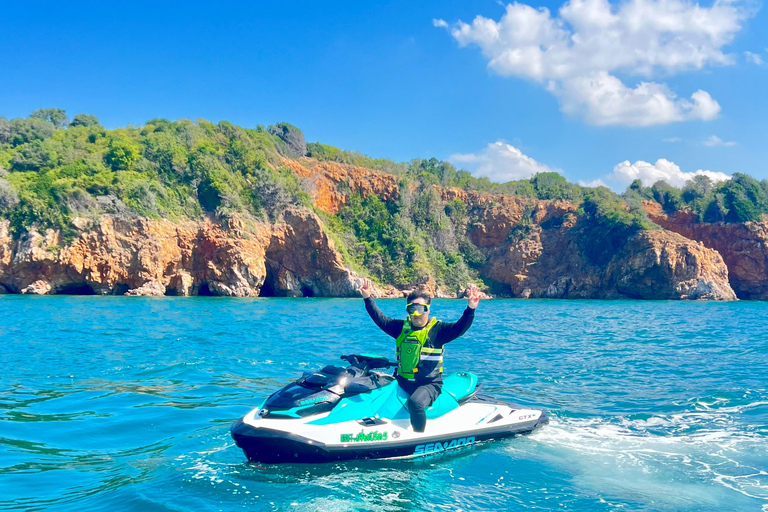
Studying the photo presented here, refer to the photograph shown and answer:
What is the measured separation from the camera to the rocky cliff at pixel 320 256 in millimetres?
37938

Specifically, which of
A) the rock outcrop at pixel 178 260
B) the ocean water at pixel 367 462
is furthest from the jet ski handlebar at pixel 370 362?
the rock outcrop at pixel 178 260

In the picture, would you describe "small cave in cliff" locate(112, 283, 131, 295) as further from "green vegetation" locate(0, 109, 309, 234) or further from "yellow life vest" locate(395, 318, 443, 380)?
"yellow life vest" locate(395, 318, 443, 380)

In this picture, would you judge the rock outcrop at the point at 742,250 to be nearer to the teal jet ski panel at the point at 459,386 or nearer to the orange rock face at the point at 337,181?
the orange rock face at the point at 337,181

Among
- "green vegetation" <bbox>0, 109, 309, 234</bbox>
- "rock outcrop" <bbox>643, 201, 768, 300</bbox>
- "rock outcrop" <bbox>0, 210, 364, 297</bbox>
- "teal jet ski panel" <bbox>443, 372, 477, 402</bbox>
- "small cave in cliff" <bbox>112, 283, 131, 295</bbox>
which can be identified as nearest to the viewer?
"teal jet ski panel" <bbox>443, 372, 477, 402</bbox>

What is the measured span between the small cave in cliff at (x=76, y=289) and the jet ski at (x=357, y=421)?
3865cm

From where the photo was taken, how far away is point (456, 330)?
6.10m

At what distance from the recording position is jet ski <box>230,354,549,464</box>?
5320 mm

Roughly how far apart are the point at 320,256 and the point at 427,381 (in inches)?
1657

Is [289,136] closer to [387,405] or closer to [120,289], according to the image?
[120,289]

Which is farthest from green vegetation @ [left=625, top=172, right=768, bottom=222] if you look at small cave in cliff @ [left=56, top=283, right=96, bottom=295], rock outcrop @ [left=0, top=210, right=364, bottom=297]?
small cave in cliff @ [left=56, top=283, right=96, bottom=295]

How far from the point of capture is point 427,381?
20.3 ft

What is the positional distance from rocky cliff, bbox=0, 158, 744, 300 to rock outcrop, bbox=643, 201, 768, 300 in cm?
58

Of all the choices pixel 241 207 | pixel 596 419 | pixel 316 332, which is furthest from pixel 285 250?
pixel 596 419

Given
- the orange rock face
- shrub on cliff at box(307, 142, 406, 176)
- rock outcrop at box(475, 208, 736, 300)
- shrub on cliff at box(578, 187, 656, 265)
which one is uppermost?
shrub on cliff at box(307, 142, 406, 176)
